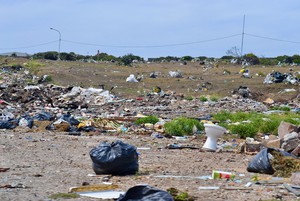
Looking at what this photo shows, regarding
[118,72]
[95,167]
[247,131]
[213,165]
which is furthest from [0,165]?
[118,72]

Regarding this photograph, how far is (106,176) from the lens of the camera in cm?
891

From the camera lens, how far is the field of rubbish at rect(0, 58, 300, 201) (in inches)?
310

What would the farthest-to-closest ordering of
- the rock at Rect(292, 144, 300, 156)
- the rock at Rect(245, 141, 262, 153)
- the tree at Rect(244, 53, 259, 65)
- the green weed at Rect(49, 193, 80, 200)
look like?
the tree at Rect(244, 53, 259, 65) < the rock at Rect(245, 141, 262, 153) < the rock at Rect(292, 144, 300, 156) < the green weed at Rect(49, 193, 80, 200)

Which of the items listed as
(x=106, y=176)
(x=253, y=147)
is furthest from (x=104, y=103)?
(x=106, y=176)

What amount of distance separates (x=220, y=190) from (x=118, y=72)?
36.2 meters

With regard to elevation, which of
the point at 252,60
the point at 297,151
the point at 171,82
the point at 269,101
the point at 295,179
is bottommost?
the point at 295,179

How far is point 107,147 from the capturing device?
916cm

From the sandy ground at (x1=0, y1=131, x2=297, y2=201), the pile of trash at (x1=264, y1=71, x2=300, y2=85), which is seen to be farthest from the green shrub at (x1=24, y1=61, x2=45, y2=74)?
the sandy ground at (x1=0, y1=131, x2=297, y2=201)

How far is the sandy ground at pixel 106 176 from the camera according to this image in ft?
25.4

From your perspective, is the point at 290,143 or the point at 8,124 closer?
the point at 290,143

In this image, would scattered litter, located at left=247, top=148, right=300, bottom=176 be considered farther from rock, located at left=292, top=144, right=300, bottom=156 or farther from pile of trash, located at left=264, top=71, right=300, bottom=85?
pile of trash, located at left=264, top=71, right=300, bottom=85

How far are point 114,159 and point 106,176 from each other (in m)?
0.26

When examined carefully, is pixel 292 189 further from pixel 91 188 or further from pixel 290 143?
pixel 290 143

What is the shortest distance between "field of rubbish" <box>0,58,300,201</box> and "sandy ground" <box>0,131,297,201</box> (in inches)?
0.6
